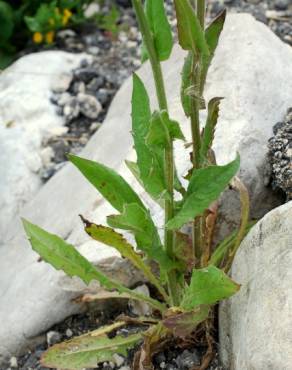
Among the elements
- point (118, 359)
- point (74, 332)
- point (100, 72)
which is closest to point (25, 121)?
point (100, 72)

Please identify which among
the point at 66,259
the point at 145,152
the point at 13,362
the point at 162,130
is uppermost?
the point at 162,130

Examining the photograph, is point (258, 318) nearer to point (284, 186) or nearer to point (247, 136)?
point (284, 186)

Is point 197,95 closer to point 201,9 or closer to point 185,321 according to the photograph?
point 201,9

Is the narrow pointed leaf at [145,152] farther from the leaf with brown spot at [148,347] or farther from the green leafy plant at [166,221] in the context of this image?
the leaf with brown spot at [148,347]

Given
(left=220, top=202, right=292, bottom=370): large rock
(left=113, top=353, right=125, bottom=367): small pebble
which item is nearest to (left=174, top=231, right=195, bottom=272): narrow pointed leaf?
(left=220, top=202, right=292, bottom=370): large rock

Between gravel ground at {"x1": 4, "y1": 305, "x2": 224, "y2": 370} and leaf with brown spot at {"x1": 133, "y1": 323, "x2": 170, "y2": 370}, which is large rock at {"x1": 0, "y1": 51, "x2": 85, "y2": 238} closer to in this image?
gravel ground at {"x1": 4, "y1": 305, "x2": 224, "y2": 370}

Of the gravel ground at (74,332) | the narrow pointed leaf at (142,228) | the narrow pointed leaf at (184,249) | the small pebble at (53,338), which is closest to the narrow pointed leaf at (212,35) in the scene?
the narrow pointed leaf at (142,228)
